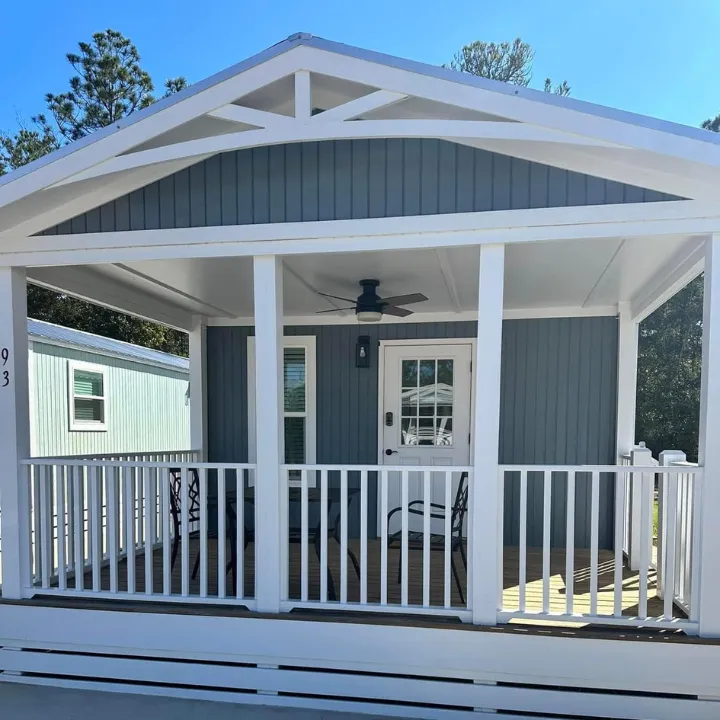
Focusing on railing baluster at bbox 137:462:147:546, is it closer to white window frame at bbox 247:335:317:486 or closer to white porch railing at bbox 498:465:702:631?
white window frame at bbox 247:335:317:486

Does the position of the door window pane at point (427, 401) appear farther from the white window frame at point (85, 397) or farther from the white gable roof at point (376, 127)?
the white window frame at point (85, 397)

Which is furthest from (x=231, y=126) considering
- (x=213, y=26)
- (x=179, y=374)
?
(x=213, y=26)

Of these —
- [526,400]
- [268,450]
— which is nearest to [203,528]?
[268,450]

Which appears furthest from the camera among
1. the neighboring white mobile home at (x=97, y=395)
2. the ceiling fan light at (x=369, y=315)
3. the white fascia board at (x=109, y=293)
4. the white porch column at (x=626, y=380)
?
the neighboring white mobile home at (x=97, y=395)

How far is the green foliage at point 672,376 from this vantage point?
14.0 metres

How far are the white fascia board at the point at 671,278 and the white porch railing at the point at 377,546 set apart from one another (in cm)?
170

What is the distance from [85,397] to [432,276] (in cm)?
756

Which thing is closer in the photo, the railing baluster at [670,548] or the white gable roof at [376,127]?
the white gable roof at [376,127]

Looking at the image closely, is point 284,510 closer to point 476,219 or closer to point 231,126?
point 476,219

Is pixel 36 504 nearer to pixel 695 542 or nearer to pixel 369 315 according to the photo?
pixel 369 315

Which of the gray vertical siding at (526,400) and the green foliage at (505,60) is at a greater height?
the green foliage at (505,60)

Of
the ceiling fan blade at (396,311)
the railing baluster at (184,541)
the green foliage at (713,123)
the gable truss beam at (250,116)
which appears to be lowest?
the railing baluster at (184,541)

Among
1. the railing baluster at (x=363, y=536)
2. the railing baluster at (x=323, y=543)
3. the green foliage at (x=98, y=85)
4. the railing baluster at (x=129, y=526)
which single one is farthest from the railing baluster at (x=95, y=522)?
the green foliage at (x=98, y=85)

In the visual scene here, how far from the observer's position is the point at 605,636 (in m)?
2.56
